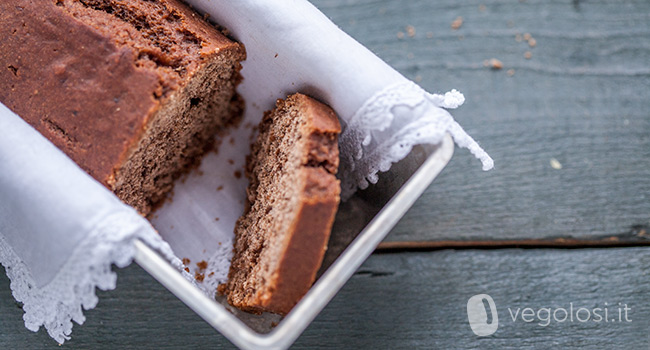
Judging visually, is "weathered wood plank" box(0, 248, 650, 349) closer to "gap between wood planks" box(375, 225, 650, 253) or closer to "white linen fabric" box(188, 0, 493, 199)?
"gap between wood planks" box(375, 225, 650, 253)

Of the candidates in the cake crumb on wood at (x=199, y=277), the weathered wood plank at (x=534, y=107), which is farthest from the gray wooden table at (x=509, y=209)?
the cake crumb on wood at (x=199, y=277)

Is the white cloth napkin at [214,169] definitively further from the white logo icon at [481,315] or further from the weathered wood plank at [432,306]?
the white logo icon at [481,315]

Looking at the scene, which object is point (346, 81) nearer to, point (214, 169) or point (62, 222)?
point (214, 169)

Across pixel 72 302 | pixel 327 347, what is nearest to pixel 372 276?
pixel 327 347

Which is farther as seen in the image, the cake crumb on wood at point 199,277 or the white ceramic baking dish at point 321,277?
the cake crumb on wood at point 199,277

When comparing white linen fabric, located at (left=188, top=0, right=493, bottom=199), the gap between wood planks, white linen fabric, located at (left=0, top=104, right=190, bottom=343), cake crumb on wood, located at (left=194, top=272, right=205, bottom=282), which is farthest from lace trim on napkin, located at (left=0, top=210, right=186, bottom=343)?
the gap between wood planks

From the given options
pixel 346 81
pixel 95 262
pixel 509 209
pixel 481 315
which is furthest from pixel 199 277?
pixel 509 209
